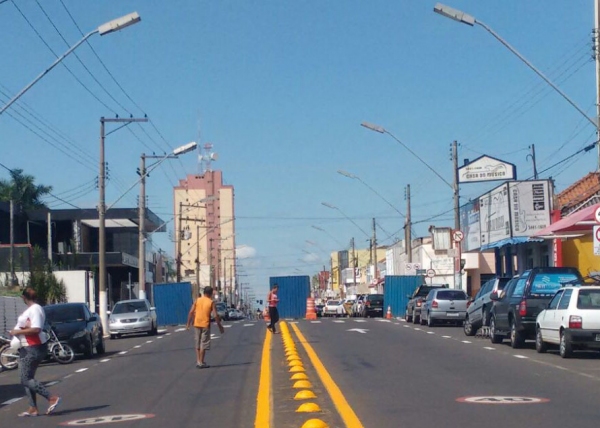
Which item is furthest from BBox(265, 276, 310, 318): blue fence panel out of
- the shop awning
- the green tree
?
the shop awning

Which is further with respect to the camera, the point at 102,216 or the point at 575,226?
the point at 102,216

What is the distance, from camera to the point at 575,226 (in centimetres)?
3600

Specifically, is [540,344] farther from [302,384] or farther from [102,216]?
[102,216]

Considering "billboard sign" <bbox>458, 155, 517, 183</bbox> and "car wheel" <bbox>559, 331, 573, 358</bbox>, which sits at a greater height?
"billboard sign" <bbox>458, 155, 517, 183</bbox>

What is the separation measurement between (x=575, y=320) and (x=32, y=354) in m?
12.1

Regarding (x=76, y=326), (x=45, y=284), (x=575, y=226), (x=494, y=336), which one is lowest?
(x=494, y=336)

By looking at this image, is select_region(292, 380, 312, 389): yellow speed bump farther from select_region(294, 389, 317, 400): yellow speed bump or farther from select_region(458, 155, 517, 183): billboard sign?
select_region(458, 155, 517, 183): billboard sign

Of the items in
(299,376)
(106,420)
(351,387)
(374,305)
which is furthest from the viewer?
(374,305)

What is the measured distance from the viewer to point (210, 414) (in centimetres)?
1302

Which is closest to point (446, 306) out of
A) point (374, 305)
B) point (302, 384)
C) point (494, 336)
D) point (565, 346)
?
point (494, 336)

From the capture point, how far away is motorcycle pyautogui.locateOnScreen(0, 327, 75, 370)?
24.4 meters

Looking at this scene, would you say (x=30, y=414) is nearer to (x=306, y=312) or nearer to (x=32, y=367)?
(x=32, y=367)

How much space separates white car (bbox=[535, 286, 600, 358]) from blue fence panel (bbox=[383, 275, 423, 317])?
3794cm

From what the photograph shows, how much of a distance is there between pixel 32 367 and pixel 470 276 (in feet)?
176
